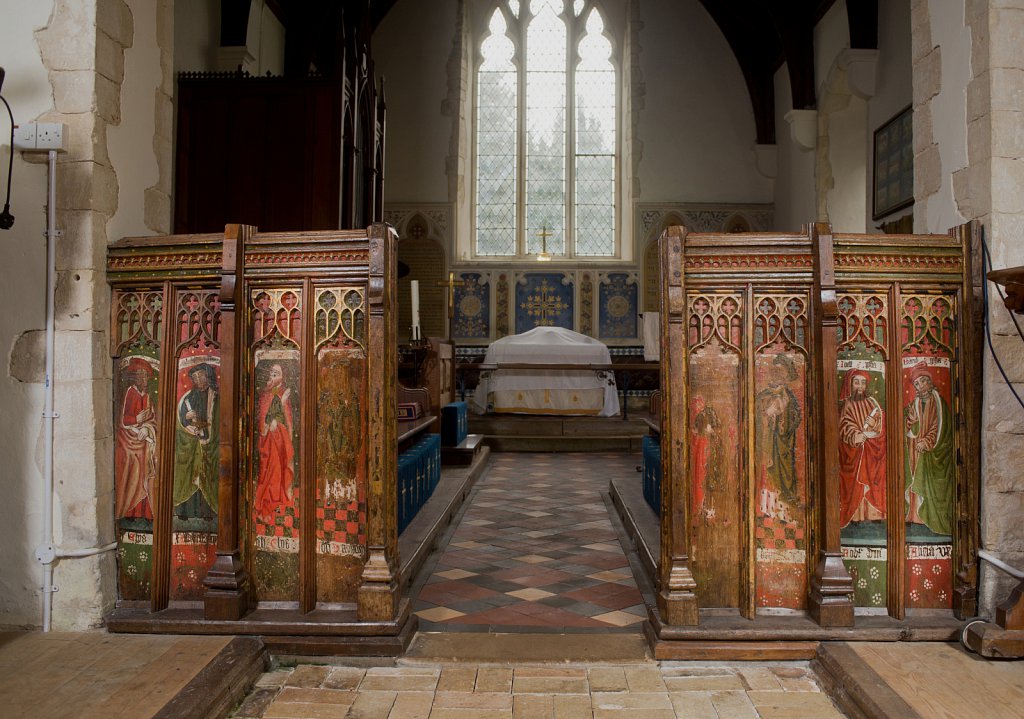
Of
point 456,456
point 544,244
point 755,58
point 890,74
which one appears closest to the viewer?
point 456,456

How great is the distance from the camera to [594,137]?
10.7 meters

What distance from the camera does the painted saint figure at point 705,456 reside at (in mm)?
2586

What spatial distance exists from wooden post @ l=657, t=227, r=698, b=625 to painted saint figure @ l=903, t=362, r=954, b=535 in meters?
0.78

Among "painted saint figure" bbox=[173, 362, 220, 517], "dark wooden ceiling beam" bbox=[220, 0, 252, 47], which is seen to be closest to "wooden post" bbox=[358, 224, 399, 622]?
"painted saint figure" bbox=[173, 362, 220, 517]

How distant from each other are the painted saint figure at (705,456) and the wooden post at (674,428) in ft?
0.19

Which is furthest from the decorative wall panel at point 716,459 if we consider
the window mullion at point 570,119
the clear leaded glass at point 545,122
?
the clear leaded glass at point 545,122

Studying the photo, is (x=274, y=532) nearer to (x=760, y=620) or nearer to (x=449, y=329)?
(x=760, y=620)

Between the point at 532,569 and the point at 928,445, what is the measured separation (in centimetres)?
172

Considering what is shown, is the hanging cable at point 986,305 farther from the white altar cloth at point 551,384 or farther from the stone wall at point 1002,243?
the white altar cloth at point 551,384

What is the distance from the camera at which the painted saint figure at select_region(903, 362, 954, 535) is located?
261 cm

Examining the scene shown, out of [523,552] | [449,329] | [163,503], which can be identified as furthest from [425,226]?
[163,503]

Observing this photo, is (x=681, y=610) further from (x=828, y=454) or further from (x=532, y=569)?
(x=532, y=569)

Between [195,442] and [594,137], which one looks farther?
[594,137]

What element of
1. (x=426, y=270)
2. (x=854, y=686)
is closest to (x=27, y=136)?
(x=854, y=686)
